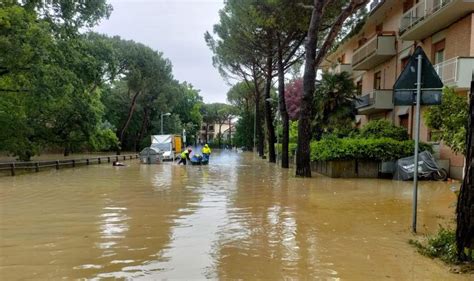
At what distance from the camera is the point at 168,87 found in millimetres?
56781

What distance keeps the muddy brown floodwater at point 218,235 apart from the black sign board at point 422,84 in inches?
88.1

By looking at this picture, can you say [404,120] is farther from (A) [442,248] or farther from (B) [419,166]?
(A) [442,248]

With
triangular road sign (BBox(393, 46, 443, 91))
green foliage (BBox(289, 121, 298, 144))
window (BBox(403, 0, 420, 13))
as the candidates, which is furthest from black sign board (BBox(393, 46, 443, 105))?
green foliage (BBox(289, 121, 298, 144))

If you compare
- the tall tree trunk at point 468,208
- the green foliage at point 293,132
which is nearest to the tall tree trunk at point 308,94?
the tall tree trunk at point 468,208

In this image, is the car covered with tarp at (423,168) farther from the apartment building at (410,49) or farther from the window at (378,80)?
the window at (378,80)

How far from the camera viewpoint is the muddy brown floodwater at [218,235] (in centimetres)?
501

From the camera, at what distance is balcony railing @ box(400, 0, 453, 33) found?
18.3 m

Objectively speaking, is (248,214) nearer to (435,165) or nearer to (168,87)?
(435,165)

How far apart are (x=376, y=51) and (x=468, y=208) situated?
843 inches

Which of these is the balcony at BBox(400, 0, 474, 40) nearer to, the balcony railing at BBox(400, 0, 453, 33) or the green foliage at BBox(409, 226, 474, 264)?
the balcony railing at BBox(400, 0, 453, 33)

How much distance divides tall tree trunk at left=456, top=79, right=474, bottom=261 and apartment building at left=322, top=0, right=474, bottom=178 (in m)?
12.5

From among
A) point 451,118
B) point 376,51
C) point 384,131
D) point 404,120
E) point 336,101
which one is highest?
point 376,51

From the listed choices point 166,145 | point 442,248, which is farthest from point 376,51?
point 166,145

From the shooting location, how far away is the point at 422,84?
7.04 m
